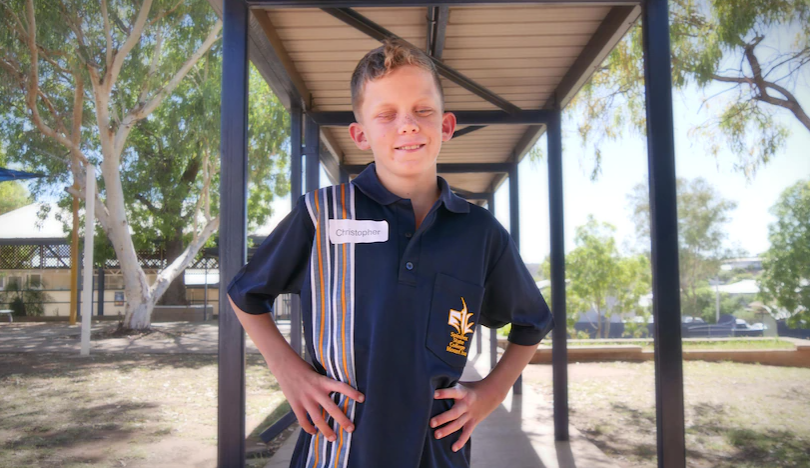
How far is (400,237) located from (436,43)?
325cm

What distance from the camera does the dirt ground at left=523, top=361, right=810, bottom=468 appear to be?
526 cm

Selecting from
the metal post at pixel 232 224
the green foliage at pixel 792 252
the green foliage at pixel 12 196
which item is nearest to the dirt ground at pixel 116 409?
the metal post at pixel 232 224

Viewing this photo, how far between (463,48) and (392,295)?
3.65 meters

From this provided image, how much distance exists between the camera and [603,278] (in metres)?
15.9

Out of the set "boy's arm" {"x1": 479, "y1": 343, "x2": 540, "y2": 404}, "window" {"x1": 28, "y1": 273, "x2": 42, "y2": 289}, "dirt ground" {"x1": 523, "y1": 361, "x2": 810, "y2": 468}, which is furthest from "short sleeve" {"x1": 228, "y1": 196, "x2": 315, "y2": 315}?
"window" {"x1": 28, "y1": 273, "x2": 42, "y2": 289}

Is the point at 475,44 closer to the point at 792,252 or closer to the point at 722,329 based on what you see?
the point at 792,252

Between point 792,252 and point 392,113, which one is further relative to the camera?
point 792,252

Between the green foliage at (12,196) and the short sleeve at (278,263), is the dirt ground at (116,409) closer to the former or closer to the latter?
the short sleeve at (278,263)

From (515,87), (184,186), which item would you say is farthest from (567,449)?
(184,186)

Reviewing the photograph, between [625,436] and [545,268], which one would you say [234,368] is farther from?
[545,268]

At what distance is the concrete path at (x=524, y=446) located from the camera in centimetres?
445

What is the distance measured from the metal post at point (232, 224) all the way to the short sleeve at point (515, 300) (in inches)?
64.3

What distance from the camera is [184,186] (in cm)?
2033

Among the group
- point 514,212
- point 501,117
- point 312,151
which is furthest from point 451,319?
point 514,212
